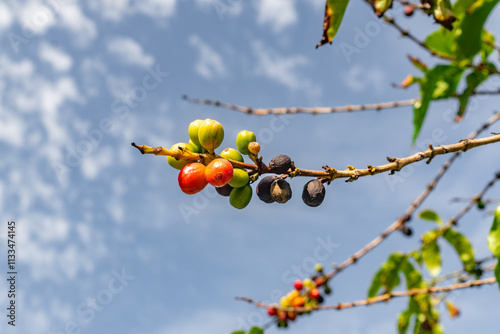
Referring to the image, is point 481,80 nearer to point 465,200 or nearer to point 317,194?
point 317,194

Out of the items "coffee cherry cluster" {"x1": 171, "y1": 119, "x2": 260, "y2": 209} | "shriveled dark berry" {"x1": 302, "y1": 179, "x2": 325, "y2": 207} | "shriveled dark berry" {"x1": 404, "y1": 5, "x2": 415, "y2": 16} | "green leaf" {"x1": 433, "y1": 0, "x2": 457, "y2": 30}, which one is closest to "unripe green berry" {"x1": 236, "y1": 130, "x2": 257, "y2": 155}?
"coffee cherry cluster" {"x1": 171, "y1": 119, "x2": 260, "y2": 209}

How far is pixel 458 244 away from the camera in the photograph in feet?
12.8

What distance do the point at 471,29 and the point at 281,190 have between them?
4.00 ft

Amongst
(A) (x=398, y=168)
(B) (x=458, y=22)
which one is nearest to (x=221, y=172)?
(A) (x=398, y=168)

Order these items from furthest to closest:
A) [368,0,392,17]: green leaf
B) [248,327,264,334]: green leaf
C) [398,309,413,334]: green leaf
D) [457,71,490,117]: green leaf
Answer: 1. [398,309,413,334]: green leaf
2. [248,327,264,334]: green leaf
3. [457,71,490,117]: green leaf
4. [368,0,392,17]: green leaf

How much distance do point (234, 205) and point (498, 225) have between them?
4.05ft

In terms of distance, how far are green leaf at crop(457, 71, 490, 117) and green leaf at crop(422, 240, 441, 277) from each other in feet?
5.42

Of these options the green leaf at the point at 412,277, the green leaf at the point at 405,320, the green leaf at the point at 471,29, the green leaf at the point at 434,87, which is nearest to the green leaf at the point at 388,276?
the green leaf at the point at 412,277

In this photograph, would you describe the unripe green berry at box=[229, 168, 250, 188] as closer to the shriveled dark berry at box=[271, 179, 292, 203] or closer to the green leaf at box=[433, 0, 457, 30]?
the shriveled dark berry at box=[271, 179, 292, 203]

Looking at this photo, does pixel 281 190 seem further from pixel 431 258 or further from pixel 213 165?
pixel 431 258

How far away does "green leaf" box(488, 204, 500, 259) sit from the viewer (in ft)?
5.74

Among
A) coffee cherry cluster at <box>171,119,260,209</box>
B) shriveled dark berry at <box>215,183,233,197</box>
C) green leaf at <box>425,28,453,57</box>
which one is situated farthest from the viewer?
green leaf at <box>425,28,453,57</box>

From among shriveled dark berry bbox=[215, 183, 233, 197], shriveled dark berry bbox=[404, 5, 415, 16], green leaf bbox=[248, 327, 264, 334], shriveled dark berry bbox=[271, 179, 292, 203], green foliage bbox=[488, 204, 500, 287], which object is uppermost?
shriveled dark berry bbox=[404, 5, 415, 16]

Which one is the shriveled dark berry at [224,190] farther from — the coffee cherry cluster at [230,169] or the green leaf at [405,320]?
the green leaf at [405,320]
